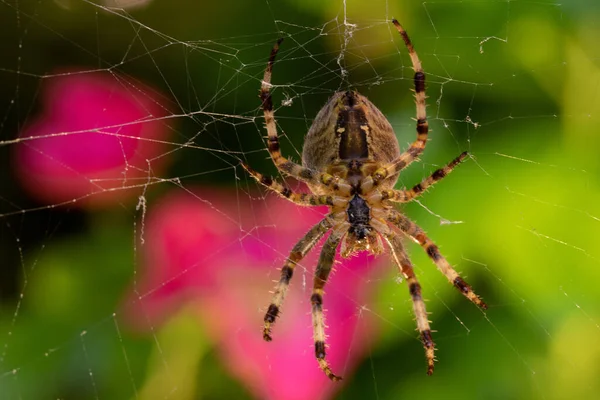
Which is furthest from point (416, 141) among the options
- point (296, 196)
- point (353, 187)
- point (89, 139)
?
point (89, 139)

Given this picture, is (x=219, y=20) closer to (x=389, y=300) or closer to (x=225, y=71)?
(x=225, y=71)

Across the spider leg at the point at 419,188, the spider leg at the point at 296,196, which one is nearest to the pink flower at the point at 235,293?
the spider leg at the point at 296,196

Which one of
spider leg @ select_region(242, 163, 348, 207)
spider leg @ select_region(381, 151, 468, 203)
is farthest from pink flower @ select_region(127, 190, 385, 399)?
spider leg @ select_region(381, 151, 468, 203)

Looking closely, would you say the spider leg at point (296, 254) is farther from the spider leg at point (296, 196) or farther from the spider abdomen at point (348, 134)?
the spider abdomen at point (348, 134)

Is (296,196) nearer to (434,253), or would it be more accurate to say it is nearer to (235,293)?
(235,293)

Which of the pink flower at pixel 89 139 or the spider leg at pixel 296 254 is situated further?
the spider leg at pixel 296 254
